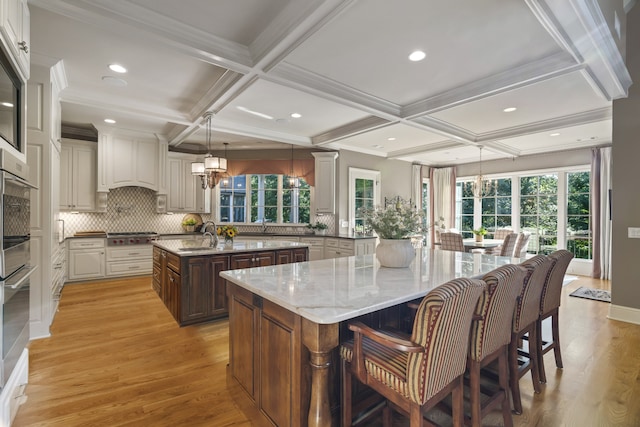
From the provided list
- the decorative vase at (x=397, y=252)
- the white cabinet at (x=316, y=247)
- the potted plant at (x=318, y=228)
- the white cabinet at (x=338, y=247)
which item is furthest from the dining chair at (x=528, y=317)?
the potted plant at (x=318, y=228)

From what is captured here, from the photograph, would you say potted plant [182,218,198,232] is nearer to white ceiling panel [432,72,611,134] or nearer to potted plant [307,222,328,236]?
potted plant [307,222,328,236]

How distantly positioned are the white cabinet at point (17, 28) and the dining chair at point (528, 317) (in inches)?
134

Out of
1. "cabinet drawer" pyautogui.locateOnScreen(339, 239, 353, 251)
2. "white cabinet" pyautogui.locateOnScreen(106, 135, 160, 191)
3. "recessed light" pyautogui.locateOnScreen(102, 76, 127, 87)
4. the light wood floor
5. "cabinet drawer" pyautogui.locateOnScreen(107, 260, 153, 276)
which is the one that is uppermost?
"recessed light" pyautogui.locateOnScreen(102, 76, 127, 87)

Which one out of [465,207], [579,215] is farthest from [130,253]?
[579,215]

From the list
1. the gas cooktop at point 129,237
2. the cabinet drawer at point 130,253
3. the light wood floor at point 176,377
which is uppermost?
the gas cooktop at point 129,237

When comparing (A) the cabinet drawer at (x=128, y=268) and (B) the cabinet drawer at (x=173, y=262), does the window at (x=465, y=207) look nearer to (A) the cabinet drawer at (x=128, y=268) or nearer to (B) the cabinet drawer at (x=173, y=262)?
(B) the cabinet drawer at (x=173, y=262)

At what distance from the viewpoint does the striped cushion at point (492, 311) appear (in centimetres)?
166

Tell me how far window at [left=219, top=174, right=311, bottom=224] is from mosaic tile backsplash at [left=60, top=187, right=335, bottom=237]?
0.41m

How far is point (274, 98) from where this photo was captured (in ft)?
13.2

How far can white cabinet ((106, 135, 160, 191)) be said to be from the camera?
5.64m

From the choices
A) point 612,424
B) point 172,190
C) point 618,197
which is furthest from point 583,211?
point 172,190

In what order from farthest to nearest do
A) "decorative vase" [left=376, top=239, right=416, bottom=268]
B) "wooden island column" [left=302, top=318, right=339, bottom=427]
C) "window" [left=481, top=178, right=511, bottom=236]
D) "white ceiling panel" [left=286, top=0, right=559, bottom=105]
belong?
"window" [left=481, top=178, right=511, bottom=236] < "decorative vase" [left=376, top=239, right=416, bottom=268] < "white ceiling panel" [left=286, top=0, right=559, bottom=105] < "wooden island column" [left=302, top=318, right=339, bottom=427]

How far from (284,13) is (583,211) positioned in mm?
7357

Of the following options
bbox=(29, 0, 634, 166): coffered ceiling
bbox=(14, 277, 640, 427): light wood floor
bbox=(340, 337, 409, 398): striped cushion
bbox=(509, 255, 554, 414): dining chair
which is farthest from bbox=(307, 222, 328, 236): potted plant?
bbox=(340, 337, 409, 398): striped cushion
